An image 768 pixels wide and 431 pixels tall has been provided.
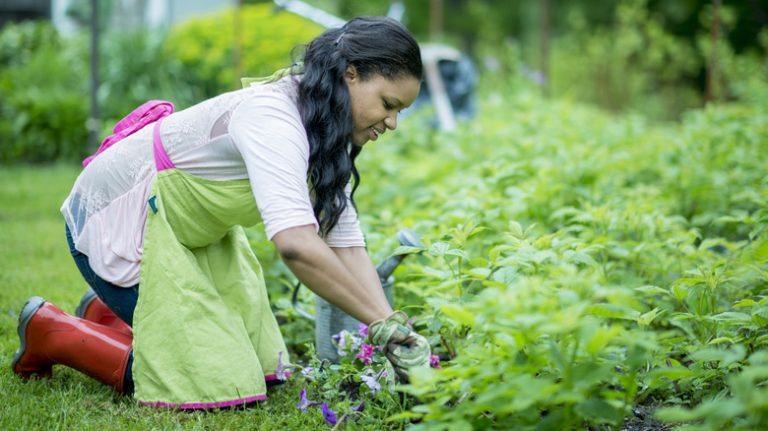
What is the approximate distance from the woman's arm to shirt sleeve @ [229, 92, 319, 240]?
1.2 inches

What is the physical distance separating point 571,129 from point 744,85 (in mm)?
2884

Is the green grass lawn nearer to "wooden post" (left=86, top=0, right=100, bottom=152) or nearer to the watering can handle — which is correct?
the watering can handle

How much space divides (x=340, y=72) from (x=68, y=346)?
112 cm

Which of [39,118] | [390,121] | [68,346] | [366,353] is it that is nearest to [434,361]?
[366,353]

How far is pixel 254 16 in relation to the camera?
8281 mm

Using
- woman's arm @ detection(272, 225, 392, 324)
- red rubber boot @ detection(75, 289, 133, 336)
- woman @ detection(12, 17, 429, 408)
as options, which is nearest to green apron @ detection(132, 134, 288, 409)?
woman @ detection(12, 17, 429, 408)

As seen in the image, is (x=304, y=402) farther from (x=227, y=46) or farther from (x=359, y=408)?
(x=227, y=46)

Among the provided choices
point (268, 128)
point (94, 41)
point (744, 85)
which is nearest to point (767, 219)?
point (268, 128)

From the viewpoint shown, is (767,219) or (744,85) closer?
(767,219)

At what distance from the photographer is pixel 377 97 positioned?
199 centimetres

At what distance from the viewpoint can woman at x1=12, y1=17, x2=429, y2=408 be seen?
1.85 metres

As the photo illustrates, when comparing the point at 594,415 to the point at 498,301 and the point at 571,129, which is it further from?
the point at 571,129

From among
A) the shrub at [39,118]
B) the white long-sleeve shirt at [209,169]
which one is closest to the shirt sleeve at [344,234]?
the white long-sleeve shirt at [209,169]

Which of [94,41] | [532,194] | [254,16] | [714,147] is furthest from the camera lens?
[254,16]
